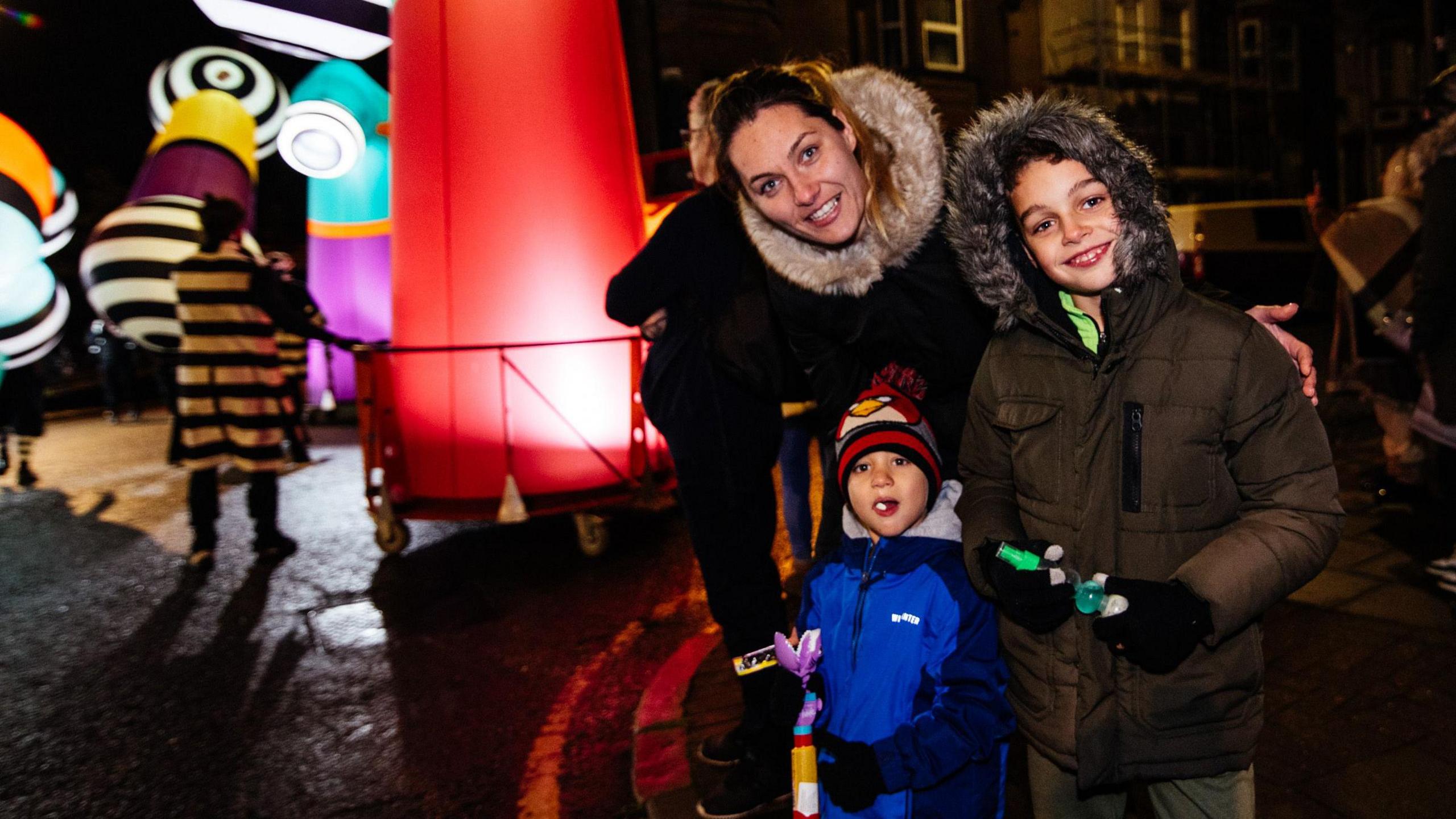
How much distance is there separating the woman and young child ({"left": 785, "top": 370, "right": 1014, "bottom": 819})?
154 mm

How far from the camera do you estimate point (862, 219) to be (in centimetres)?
223

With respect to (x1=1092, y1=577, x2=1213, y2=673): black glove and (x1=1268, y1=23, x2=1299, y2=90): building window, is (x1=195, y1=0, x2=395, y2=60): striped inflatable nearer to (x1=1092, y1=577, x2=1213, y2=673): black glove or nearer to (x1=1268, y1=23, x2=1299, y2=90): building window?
(x1=1092, y1=577, x2=1213, y2=673): black glove

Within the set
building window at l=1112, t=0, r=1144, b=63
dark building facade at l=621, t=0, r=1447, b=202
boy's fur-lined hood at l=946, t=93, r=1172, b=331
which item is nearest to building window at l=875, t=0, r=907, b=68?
dark building facade at l=621, t=0, r=1447, b=202

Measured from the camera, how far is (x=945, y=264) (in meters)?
2.22

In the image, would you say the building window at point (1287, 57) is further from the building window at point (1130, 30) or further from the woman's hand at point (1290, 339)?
the woman's hand at point (1290, 339)

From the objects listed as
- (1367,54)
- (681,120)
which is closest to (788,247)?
(681,120)

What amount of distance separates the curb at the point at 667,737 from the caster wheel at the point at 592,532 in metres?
1.61

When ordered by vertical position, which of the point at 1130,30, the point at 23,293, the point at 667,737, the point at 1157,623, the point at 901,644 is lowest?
the point at 667,737

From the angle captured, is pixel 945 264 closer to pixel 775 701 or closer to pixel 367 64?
pixel 775 701

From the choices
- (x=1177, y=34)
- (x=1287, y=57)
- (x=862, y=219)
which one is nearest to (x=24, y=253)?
(x=862, y=219)

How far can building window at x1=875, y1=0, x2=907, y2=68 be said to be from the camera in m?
19.8

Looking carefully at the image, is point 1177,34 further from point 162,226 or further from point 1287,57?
point 162,226

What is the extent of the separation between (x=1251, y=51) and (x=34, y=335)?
31980mm

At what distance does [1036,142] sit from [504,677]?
332 centimetres
